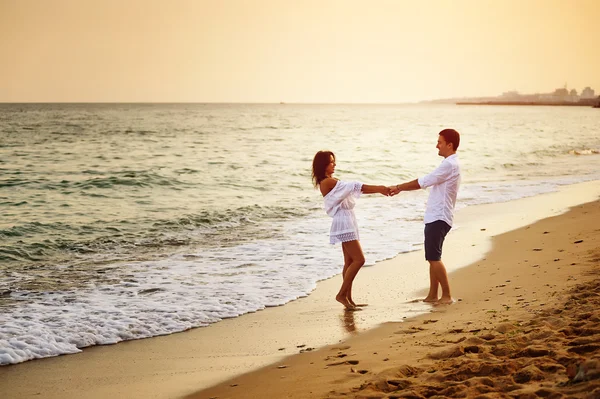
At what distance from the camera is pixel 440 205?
293 inches

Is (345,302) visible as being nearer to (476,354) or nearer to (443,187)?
(443,187)

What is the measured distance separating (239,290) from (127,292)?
1526mm

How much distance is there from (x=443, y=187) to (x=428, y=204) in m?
0.27

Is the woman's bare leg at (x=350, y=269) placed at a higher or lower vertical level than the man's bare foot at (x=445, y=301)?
higher

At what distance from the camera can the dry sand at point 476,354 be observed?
4.03 meters

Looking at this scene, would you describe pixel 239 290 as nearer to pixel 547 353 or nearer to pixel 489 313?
pixel 489 313

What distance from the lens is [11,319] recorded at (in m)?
7.27

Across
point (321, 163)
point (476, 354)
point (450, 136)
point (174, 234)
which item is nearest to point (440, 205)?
point (450, 136)

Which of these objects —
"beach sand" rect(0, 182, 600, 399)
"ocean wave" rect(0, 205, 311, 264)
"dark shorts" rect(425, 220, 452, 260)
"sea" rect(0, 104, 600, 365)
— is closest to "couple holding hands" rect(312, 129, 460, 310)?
"dark shorts" rect(425, 220, 452, 260)

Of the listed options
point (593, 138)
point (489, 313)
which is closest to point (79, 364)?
point (489, 313)

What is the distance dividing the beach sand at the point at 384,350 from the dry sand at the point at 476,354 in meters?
0.01

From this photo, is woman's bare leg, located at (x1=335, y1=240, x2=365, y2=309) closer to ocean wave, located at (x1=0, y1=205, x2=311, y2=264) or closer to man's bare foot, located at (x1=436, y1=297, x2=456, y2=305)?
man's bare foot, located at (x1=436, y1=297, x2=456, y2=305)

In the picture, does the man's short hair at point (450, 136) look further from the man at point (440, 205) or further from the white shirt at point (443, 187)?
the white shirt at point (443, 187)

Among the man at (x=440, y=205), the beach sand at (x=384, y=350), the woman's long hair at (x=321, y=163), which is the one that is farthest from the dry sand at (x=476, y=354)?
the woman's long hair at (x=321, y=163)
